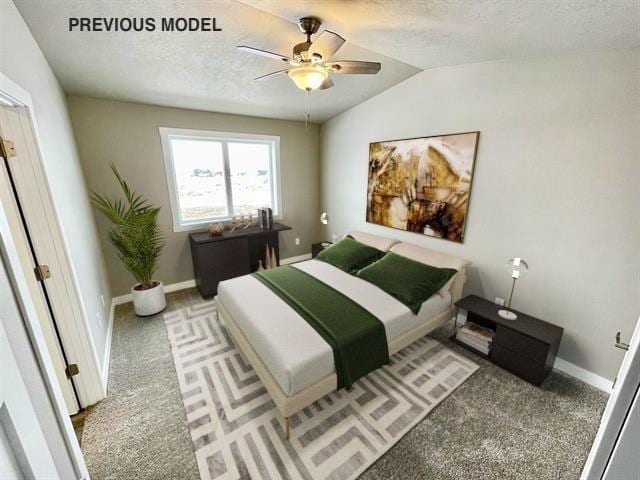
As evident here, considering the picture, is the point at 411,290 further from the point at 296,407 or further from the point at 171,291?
the point at 171,291

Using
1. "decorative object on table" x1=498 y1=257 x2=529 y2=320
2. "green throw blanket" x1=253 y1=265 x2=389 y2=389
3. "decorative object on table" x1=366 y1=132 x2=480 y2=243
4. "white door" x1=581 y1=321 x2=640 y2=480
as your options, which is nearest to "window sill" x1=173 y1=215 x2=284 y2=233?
Answer: "green throw blanket" x1=253 y1=265 x2=389 y2=389

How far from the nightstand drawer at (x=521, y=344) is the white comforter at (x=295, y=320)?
0.50 m

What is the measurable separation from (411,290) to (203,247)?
8.43 ft

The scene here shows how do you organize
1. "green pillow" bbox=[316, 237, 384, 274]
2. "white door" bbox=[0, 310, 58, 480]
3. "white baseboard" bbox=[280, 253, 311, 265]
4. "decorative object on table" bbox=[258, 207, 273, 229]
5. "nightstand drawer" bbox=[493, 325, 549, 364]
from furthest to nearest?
1. "white baseboard" bbox=[280, 253, 311, 265]
2. "decorative object on table" bbox=[258, 207, 273, 229]
3. "green pillow" bbox=[316, 237, 384, 274]
4. "nightstand drawer" bbox=[493, 325, 549, 364]
5. "white door" bbox=[0, 310, 58, 480]

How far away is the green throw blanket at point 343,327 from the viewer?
183 centimetres

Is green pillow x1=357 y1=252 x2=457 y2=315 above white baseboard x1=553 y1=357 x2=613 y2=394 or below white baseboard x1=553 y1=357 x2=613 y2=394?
above

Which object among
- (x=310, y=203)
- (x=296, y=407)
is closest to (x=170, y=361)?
(x=296, y=407)

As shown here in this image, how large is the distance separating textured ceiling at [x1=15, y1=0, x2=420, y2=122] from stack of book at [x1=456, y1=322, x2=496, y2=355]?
279 cm

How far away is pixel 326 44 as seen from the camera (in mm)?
1677

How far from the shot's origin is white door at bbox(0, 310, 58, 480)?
480 mm

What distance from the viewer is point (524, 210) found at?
7.63 ft

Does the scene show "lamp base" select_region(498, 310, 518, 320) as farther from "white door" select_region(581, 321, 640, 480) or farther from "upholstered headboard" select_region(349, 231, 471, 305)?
"white door" select_region(581, 321, 640, 480)

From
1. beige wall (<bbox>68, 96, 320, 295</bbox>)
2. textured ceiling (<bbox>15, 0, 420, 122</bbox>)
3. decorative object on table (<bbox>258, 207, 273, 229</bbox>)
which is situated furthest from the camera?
decorative object on table (<bbox>258, 207, 273, 229</bbox>)

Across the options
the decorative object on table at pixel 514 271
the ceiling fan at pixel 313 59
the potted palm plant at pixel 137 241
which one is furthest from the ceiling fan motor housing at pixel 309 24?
the decorative object on table at pixel 514 271
